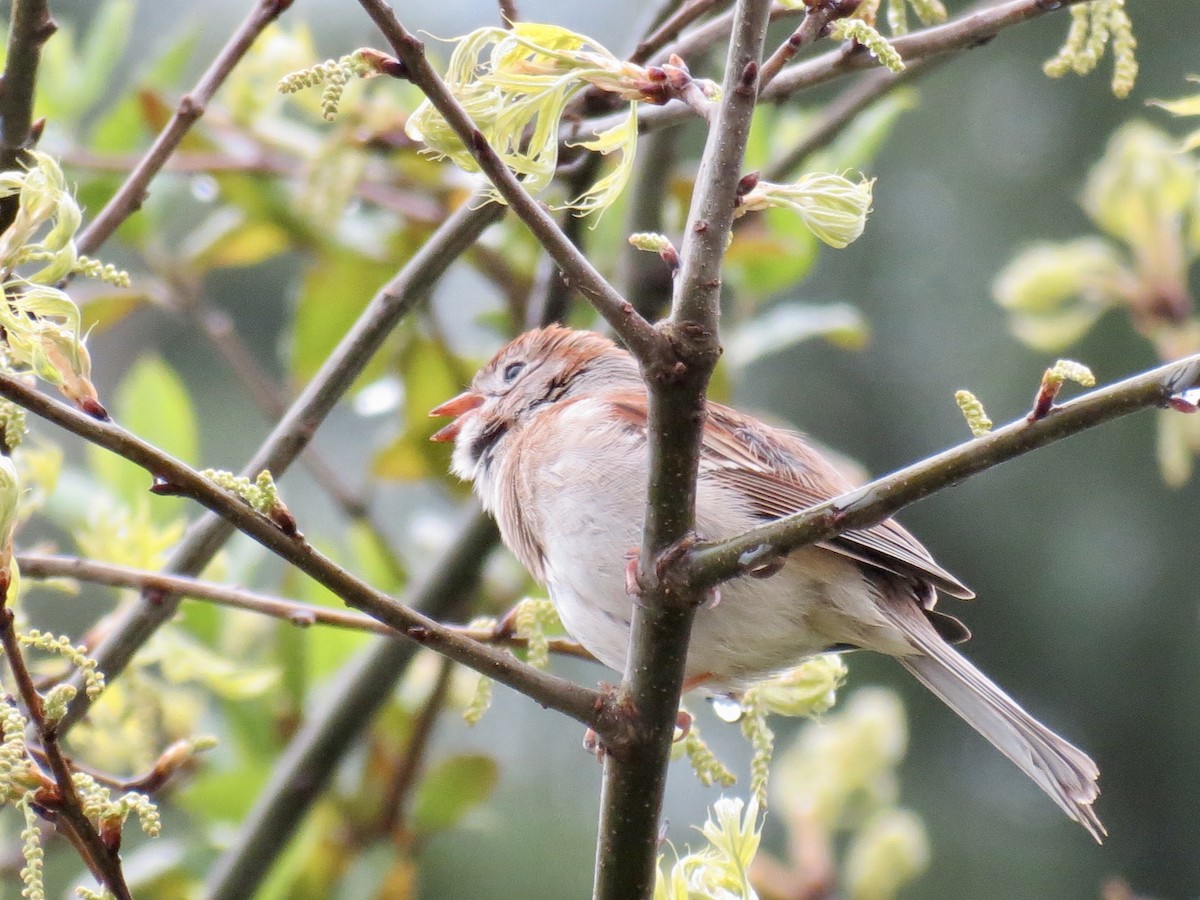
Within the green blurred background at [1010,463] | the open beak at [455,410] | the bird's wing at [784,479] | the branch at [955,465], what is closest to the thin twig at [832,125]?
the bird's wing at [784,479]

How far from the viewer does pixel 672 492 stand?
5.53 feet

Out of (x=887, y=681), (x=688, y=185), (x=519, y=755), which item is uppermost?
(x=688, y=185)

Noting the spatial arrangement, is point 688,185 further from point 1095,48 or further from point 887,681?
point 887,681

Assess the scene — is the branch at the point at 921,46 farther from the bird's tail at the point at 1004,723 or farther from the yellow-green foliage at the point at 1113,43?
the bird's tail at the point at 1004,723

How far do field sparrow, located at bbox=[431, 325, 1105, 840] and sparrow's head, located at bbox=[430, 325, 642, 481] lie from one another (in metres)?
0.33

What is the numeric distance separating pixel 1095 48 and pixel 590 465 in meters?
1.34

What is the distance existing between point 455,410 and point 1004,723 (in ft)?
5.20

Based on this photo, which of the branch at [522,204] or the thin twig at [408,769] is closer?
the branch at [522,204]

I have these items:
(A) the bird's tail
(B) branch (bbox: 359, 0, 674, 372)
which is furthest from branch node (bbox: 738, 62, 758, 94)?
(A) the bird's tail

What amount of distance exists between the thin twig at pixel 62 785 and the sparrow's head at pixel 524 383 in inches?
75.8

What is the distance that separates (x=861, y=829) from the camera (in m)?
3.52

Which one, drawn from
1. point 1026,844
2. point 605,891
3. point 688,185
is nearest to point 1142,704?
point 1026,844

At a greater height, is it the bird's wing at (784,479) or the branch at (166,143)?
the branch at (166,143)

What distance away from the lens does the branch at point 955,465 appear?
4.44ft
